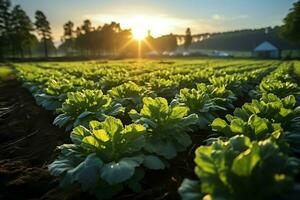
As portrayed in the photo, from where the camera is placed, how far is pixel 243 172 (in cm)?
280

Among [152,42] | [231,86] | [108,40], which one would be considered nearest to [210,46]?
[152,42]

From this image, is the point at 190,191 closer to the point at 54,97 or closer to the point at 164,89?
the point at 54,97

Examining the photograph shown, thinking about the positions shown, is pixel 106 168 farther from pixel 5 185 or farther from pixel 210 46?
pixel 210 46

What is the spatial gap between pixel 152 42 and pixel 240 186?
394 feet

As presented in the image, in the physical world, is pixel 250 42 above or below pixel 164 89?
below

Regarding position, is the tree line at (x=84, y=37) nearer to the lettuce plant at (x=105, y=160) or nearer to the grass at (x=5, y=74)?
the grass at (x=5, y=74)

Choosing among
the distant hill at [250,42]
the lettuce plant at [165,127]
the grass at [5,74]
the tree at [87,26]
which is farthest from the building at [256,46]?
the lettuce plant at [165,127]

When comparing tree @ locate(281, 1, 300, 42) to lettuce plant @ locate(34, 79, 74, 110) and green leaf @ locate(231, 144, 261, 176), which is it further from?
green leaf @ locate(231, 144, 261, 176)

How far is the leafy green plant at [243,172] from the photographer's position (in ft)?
9.06

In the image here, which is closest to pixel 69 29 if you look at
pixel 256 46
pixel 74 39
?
pixel 74 39

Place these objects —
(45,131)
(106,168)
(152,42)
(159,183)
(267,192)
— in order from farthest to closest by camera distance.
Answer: (152,42), (45,131), (159,183), (106,168), (267,192)

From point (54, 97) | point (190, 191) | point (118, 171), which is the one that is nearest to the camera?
point (190, 191)

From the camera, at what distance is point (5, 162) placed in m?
5.80

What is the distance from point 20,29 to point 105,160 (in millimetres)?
69630
